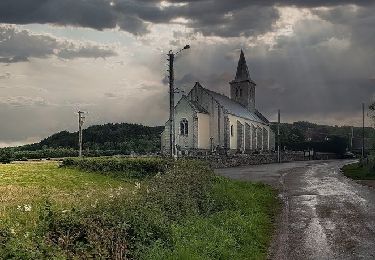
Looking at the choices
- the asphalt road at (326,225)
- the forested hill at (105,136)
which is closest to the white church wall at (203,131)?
the forested hill at (105,136)

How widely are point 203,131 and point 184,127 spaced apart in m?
3.24

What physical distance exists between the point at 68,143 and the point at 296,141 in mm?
54003

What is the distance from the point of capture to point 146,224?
39.1 feet

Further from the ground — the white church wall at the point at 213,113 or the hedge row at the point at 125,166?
the white church wall at the point at 213,113

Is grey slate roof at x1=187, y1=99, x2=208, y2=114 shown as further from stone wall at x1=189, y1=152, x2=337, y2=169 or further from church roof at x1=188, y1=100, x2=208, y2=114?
stone wall at x1=189, y1=152, x2=337, y2=169

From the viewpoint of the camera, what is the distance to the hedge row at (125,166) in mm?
36875

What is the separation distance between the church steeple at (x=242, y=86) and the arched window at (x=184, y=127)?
27.9m

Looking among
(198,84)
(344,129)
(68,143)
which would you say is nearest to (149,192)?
(198,84)

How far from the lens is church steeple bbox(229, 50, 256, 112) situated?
327 ft

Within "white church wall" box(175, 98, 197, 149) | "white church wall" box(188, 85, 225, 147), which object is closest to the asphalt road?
"white church wall" box(175, 98, 197, 149)

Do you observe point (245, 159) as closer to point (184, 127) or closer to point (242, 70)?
point (184, 127)

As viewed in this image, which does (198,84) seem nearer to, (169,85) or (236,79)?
(236,79)

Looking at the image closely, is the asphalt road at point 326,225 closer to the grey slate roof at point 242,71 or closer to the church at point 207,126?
the church at point 207,126

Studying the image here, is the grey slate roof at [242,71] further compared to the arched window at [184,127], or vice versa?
the grey slate roof at [242,71]
